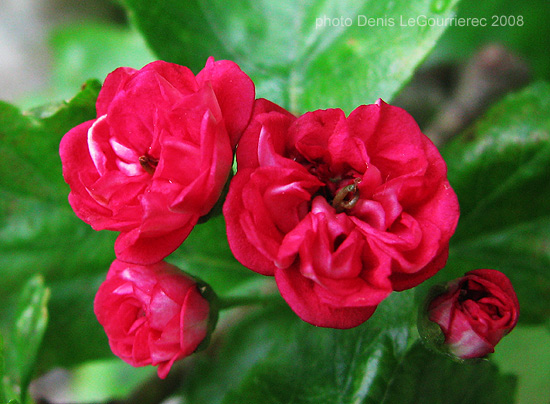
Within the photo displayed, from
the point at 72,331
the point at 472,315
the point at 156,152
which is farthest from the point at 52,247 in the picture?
the point at 472,315

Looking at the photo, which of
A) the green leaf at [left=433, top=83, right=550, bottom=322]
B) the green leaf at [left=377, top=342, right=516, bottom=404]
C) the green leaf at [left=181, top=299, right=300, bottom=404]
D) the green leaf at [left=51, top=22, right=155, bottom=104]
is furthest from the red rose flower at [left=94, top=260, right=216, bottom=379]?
the green leaf at [left=51, top=22, right=155, bottom=104]

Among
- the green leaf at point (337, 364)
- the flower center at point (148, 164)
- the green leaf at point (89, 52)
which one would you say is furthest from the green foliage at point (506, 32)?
the flower center at point (148, 164)

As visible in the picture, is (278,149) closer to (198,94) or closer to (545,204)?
(198,94)

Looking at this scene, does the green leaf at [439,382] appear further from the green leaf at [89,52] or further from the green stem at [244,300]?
the green leaf at [89,52]

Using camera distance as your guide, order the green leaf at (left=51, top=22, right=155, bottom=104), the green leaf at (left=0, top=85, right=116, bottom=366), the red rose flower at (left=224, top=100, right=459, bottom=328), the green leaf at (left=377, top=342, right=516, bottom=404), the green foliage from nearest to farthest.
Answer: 1. the red rose flower at (left=224, top=100, right=459, bottom=328)
2. the green leaf at (left=377, top=342, right=516, bottom=404)
3. the green leaf at (left=0, top=85, right=116, bottom=366)
4. the green foliage
5. the green leaf at (left=51, top=22, right=155, bottom=104)

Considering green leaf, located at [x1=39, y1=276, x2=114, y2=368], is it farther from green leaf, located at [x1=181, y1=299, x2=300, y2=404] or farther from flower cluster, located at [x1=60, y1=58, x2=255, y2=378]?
flower cluster, located at [x1=60, y1=58, x2=255, y2=378]

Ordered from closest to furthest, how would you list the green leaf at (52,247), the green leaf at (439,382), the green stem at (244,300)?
1. the green leaf at (439,382)
2. the green stem at (244,300)
3. the green leaf at (52,247)

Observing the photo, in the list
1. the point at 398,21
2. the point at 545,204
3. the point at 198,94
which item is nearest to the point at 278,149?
the point at 198,94
